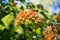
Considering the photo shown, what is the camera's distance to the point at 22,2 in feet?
6.06

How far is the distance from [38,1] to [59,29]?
1361 millimetres

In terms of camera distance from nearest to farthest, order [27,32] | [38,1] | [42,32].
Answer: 1. [27,32]
2. [42,32]
3. [38,1]

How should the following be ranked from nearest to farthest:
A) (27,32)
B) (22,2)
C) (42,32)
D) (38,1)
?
(27,32)
(42,32)
(22,2)
(38,1)

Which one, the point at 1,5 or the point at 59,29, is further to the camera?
the point at 1,5

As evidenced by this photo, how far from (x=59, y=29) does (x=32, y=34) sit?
186mm

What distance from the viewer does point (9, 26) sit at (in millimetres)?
1410

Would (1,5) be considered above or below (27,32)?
above

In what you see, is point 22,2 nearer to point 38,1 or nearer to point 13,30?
point 13,30

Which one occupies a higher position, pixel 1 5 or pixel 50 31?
pixel 1 5

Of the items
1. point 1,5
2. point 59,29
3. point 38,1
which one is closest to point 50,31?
point 59,29

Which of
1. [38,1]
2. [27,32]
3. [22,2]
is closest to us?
[27,32]

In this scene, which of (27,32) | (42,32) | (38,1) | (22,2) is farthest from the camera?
(38,1)

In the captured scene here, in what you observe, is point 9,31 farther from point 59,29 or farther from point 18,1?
point 18,1

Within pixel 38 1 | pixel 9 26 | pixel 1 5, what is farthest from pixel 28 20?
pixel 38 1
